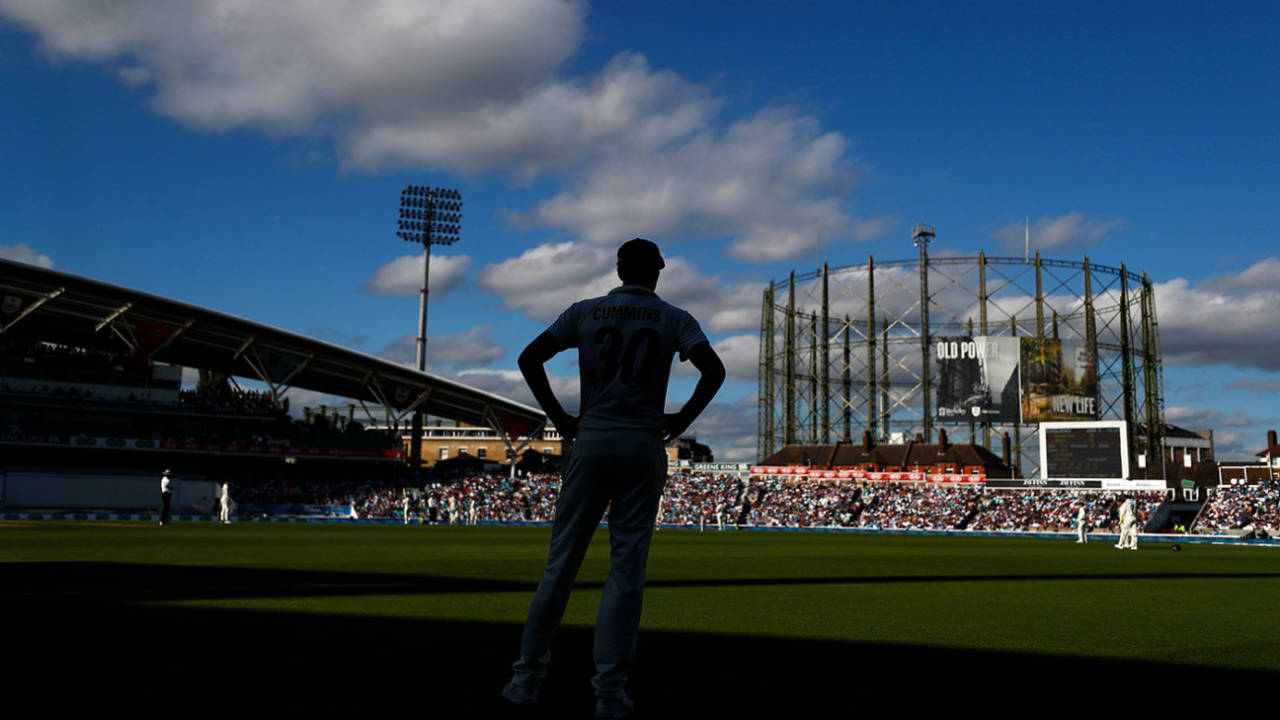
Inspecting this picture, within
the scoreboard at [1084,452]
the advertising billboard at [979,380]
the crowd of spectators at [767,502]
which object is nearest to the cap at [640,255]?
the crowd of spectators at [767,502]

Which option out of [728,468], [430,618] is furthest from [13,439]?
[430,618]

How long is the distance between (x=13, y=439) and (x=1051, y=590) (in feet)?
168

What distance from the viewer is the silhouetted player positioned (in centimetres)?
398

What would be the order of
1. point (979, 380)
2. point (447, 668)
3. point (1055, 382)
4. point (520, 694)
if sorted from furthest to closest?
point (1055, 382) < point (979, 380) < point (447, 668) < point (520, 694)

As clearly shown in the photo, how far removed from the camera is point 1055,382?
207ft

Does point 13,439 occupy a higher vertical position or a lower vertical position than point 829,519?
higher

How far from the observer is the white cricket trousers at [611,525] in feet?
13.0

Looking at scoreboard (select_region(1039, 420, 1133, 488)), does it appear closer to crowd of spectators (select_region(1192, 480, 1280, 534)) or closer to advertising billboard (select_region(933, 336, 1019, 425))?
crowd of spectators (select_region(1192, 480, 1280, 534))

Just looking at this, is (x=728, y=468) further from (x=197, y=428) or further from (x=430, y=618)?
(x=430, y=618)

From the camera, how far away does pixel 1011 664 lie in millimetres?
5129

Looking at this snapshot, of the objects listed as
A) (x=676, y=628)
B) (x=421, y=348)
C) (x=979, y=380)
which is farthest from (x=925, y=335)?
(x=676, y=628)

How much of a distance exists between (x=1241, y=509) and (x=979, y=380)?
2204 cm

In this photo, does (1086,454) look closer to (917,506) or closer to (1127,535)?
(917,506)

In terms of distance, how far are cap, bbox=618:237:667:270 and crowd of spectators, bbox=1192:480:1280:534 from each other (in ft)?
139
